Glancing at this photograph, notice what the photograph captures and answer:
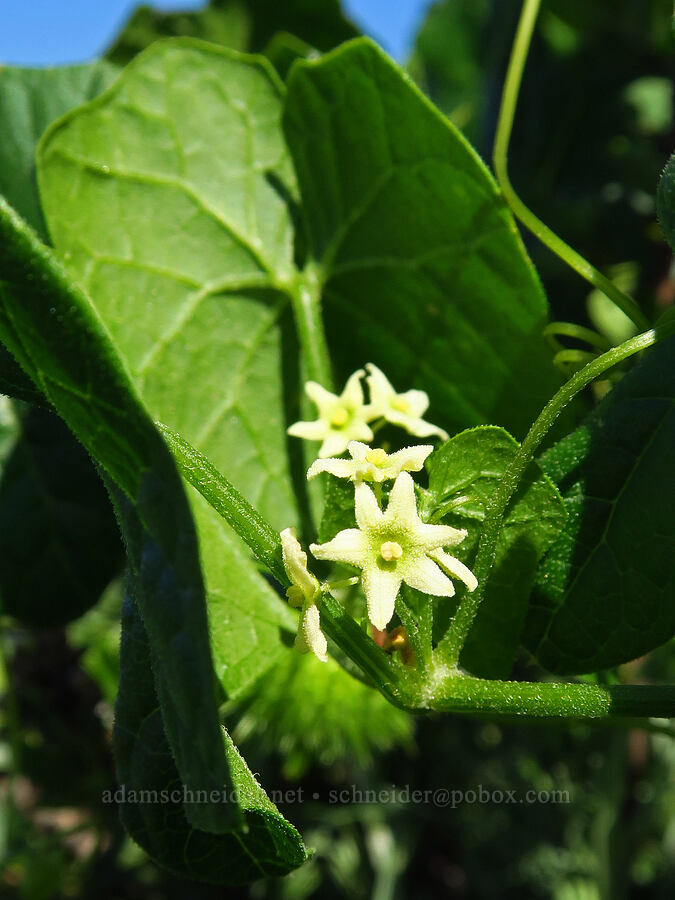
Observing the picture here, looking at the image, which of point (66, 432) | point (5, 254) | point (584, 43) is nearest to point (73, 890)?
point (66, 432)

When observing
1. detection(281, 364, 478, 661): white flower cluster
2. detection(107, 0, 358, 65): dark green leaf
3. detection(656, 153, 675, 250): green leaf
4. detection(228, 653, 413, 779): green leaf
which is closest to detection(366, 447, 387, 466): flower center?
detection(281, 364, 478, 661): white flower cluster

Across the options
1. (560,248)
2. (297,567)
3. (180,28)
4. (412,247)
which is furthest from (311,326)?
(180,28)

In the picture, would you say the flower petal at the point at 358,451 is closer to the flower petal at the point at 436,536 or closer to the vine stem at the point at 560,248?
the flower petal at the point at 436,536

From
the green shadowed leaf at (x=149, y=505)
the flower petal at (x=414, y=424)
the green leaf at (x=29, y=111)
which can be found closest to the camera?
the green shadowed leaf at (x=149, y=505)

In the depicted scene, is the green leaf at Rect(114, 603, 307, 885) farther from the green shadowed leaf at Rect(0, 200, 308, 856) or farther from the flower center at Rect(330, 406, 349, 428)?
the flower center at Rect(330, 406, 349, 428)

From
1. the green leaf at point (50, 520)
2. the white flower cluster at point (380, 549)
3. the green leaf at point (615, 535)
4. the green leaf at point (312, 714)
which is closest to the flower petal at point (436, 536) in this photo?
the white flower cluster at point (380, 549)

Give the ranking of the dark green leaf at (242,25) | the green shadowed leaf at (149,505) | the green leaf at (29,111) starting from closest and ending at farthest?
the green shadowed leaf at (149,505)
the green leaf at (29,111)
the dark green leaf at (242,25)

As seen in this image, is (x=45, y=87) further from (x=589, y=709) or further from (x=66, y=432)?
(x=589, y=709)
